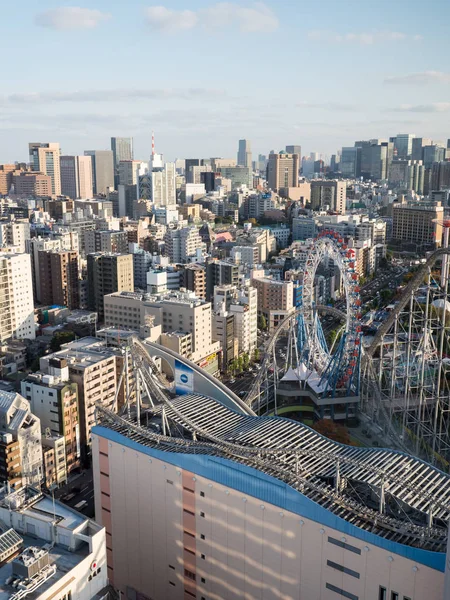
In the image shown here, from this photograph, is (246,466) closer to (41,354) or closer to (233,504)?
(233,504)

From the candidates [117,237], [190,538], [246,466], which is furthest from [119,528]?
[117,237]

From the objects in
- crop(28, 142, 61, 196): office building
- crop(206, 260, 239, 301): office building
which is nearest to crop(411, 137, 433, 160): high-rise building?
crop(28, 142, 61, 196): office building

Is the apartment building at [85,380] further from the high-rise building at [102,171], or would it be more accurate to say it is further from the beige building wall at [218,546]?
the high-rise building at [102,171]

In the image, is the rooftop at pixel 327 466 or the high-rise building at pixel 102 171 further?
the high-rise building at pixel 102 171

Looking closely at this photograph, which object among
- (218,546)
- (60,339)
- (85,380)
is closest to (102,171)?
(60,339)

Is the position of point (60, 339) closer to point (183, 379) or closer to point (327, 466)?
point (183, 379)

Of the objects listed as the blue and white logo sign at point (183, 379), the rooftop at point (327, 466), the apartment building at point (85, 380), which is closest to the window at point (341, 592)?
the rooftop at point (327, 466)

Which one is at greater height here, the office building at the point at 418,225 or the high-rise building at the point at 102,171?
the high-rise building at the point at 102,171
